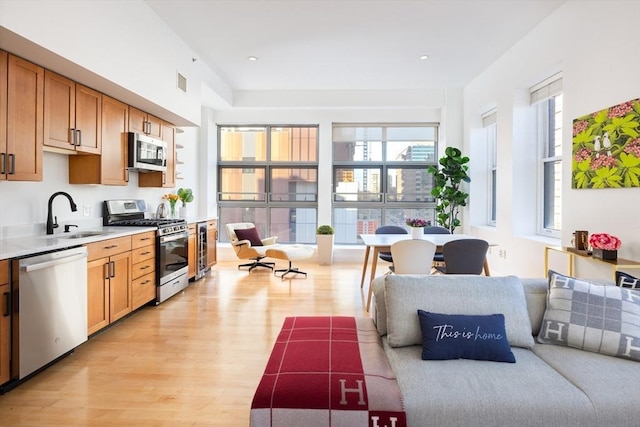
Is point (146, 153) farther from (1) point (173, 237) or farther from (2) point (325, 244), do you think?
(2) point (325, 244)

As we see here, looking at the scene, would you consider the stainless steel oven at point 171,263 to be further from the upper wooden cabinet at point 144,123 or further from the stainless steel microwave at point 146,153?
the upper wooden cabinet at point 144,123

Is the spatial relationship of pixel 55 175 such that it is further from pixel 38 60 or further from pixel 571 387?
pixel 571 387

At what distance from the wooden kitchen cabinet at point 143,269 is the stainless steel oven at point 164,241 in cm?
8

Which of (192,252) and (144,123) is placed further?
(192,252)

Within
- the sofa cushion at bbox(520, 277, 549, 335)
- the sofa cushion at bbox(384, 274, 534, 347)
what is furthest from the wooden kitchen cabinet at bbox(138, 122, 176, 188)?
the sofa cushion at bbox(520, 277, 549, 335)

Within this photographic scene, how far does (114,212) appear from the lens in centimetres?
423

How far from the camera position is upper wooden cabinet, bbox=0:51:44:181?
99.1 inches

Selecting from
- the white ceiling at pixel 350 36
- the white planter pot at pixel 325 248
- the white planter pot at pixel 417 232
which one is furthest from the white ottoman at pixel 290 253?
the white ceiling at pixel 350 36

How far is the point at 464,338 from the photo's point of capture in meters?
1.78

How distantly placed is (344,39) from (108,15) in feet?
8.39

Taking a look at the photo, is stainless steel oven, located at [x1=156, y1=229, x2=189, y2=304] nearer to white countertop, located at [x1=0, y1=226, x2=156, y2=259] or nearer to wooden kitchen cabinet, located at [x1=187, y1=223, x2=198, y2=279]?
wooden kitchen cabinet, located at [x1=187, y1=223, x2=198, y2=279]

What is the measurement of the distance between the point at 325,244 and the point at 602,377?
16.5 feet

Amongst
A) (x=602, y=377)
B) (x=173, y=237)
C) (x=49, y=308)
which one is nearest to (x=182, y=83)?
(x=173, y=237)

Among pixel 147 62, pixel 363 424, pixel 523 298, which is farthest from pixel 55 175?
pixel 523 298
